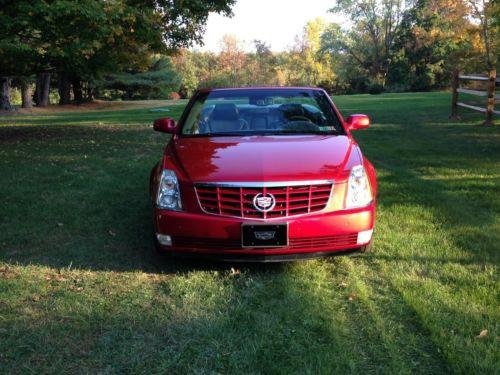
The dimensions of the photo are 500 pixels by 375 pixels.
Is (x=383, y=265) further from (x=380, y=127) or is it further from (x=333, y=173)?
(x=380, y=127)

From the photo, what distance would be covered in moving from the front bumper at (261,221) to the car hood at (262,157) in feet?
1.01

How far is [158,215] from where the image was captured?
433 cm

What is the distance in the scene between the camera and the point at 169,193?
4.37 meters

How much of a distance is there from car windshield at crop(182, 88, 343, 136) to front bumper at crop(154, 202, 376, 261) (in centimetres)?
145

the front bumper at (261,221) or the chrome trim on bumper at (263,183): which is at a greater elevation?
the chrome trim on bumper at (263,183)

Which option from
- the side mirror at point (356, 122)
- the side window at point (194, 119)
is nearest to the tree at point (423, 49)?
the side mirror at point (356, 122)

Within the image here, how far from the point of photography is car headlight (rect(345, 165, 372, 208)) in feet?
14.1

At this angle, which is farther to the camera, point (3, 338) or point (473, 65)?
point (473, 65)

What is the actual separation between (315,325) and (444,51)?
59292 millimetres

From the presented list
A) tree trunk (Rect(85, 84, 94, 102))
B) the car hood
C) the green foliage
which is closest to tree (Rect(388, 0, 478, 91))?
the green foliage

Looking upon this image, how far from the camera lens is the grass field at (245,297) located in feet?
10.2

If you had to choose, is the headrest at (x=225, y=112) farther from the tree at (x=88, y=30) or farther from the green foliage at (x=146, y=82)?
the green foliage at (x=146, y=82)

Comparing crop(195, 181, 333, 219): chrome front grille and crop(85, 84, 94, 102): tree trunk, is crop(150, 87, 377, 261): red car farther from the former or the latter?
crop(85, 84, 94, 102): tree trunk

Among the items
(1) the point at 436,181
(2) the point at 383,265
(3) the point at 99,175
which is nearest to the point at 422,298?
(2) the point at 383,265
